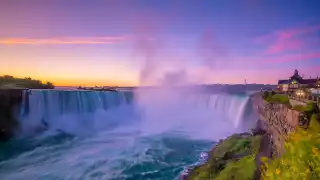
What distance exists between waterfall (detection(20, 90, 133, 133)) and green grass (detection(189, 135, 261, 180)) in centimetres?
1990

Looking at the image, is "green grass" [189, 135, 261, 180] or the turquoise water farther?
the turquoise water

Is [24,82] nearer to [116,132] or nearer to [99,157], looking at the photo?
[116,132]

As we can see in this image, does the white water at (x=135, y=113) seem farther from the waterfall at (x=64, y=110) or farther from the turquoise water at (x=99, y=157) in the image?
→ the turquoise water at (x=99, y=157)

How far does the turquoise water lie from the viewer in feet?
53.1

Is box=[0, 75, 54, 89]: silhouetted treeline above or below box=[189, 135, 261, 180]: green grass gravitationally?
above

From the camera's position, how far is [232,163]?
11.4 metres

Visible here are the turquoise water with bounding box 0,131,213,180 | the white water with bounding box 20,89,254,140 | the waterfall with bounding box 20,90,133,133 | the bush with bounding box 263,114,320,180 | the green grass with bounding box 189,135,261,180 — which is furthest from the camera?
the white water with bounding box 20,89,254,140

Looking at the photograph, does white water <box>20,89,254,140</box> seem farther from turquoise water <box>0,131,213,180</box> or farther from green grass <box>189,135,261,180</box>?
green grass <box>189,135,261,180</box>

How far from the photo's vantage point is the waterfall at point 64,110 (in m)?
29.1

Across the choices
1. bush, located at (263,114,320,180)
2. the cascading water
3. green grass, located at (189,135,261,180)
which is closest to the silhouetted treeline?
the cascading water

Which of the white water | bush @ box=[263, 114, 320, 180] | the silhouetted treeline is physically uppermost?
the silhouetted treeline

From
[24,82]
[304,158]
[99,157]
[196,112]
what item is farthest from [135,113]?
[304,158]

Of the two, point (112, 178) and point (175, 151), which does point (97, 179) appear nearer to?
point (112, 178)

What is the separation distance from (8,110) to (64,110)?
5641mm
